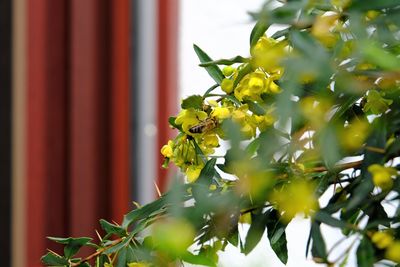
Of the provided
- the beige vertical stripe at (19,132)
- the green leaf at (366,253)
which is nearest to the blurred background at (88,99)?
the beige vertical stripe at (19,132)

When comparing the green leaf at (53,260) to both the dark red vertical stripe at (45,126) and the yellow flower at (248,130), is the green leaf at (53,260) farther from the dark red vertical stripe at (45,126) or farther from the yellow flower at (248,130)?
the dark red vertical stripe at (45,126)

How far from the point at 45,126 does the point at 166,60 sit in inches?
12.3

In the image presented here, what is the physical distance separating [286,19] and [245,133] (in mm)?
93

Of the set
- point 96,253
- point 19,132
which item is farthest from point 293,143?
point 19,132

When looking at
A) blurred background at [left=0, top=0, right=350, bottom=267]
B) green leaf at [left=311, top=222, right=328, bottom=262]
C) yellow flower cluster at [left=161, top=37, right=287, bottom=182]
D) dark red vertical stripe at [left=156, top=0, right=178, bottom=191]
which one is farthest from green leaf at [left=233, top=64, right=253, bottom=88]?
dark red vertical stripe at [left=156, top=0, right=178, bottom=191]

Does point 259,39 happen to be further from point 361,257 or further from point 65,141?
point 65,141

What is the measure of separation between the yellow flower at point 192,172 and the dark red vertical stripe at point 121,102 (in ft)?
4.16

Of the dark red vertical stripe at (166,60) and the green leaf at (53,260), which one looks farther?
the dark red vertical stripe at (166,60)

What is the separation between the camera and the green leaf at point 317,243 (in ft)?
1.14

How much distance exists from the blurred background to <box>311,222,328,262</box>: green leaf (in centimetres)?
120

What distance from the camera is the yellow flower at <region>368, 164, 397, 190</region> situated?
13.3 inches

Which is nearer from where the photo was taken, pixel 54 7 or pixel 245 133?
pixel 245 133

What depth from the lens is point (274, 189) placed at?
0.40 m

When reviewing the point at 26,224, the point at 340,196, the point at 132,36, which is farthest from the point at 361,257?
the point at 132,36
